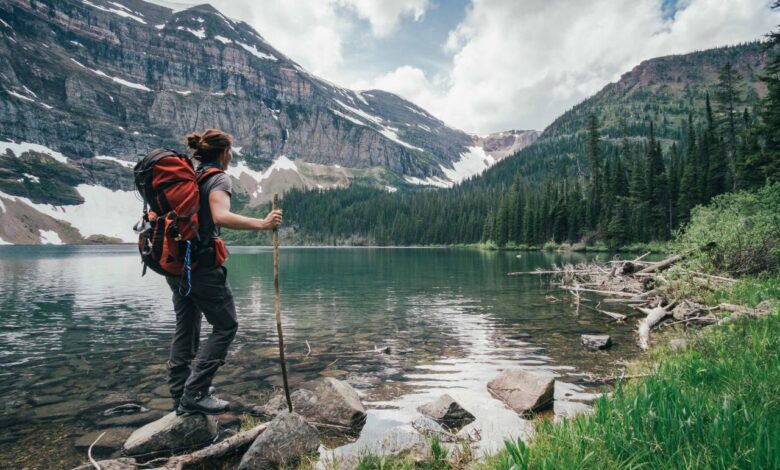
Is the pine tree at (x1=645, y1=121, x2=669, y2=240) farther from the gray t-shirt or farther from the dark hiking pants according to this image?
the gray t-shirt

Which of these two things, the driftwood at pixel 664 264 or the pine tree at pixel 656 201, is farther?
the pine tree at pixel 656 201

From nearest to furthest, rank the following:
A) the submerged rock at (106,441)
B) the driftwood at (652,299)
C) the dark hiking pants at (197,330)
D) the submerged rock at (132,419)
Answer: the dark hiking pants at (197,330) < the submerged rock at (106,441) < the submerged rock at (132,419) < the driftwood at (652,299)

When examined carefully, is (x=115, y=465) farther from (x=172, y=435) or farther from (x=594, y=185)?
(x=594, y=185)

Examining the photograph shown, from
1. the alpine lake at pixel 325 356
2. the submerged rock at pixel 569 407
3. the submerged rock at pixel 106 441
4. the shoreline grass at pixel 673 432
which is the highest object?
the shoreline grass at pixel 673 432

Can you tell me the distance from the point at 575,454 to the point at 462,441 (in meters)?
2.70

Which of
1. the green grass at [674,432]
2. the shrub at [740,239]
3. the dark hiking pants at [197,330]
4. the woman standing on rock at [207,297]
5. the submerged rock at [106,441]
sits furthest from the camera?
the shrub at [740,239]

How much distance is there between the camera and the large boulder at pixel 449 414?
7332 millimetres

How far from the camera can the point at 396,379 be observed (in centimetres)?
1016

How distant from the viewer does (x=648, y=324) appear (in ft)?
46.3

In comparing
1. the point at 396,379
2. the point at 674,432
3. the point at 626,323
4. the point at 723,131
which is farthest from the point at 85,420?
the point at 723,131

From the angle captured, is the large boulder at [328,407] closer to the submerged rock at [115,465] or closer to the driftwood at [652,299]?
the submerged rock at [115,465]

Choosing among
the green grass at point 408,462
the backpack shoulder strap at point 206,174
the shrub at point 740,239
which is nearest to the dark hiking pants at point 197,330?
the backpack shoulder strap at point 206,174

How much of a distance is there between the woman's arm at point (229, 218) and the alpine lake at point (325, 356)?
11.6 feet

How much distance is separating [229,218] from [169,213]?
2.66ft
